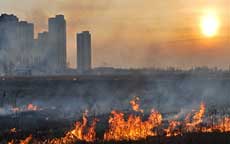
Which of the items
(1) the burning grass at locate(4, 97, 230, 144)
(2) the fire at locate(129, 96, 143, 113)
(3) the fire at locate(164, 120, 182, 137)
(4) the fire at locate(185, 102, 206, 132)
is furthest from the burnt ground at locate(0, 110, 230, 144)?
(2) the fire at locate(129, 96, 143, 113)

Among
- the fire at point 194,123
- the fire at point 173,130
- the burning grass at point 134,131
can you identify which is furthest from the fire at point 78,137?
the fire at point 194,123

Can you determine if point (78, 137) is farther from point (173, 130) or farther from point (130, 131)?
point (173, 130)

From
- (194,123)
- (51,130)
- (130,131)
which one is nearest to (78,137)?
(130,131)

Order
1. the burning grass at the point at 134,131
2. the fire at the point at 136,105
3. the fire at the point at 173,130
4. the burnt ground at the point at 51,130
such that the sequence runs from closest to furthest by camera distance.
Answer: the burnt ground at the point at 51,130, the burning grass at the point at 134,131, the fire at the point at 173,130, the fire at the point at 136,105

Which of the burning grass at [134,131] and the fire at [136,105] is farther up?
the fire at [136,105]

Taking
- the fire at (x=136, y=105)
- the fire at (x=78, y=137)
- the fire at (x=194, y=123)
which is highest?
the fire at (x=136, y=105)

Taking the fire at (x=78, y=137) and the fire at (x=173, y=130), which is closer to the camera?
the fire at (x=78, y=137)

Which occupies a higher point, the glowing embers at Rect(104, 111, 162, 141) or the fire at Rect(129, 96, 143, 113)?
the fire at Rect(129, 96, 143, 113)

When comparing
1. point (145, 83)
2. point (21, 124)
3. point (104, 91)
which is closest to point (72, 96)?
point (104, 91)

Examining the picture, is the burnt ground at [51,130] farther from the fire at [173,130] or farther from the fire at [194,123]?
the fire at [194,123]

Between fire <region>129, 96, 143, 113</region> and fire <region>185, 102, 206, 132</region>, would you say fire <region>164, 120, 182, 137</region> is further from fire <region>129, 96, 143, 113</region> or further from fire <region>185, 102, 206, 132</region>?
fire <region>129, 96, 143, 113</region>

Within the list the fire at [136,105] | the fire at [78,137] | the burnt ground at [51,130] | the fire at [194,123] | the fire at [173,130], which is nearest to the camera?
the burnt ground at [51,130]

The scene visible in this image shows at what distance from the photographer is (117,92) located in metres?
54.3

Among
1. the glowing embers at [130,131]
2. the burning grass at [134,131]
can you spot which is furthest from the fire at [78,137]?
the glowing embers at [130,131]
